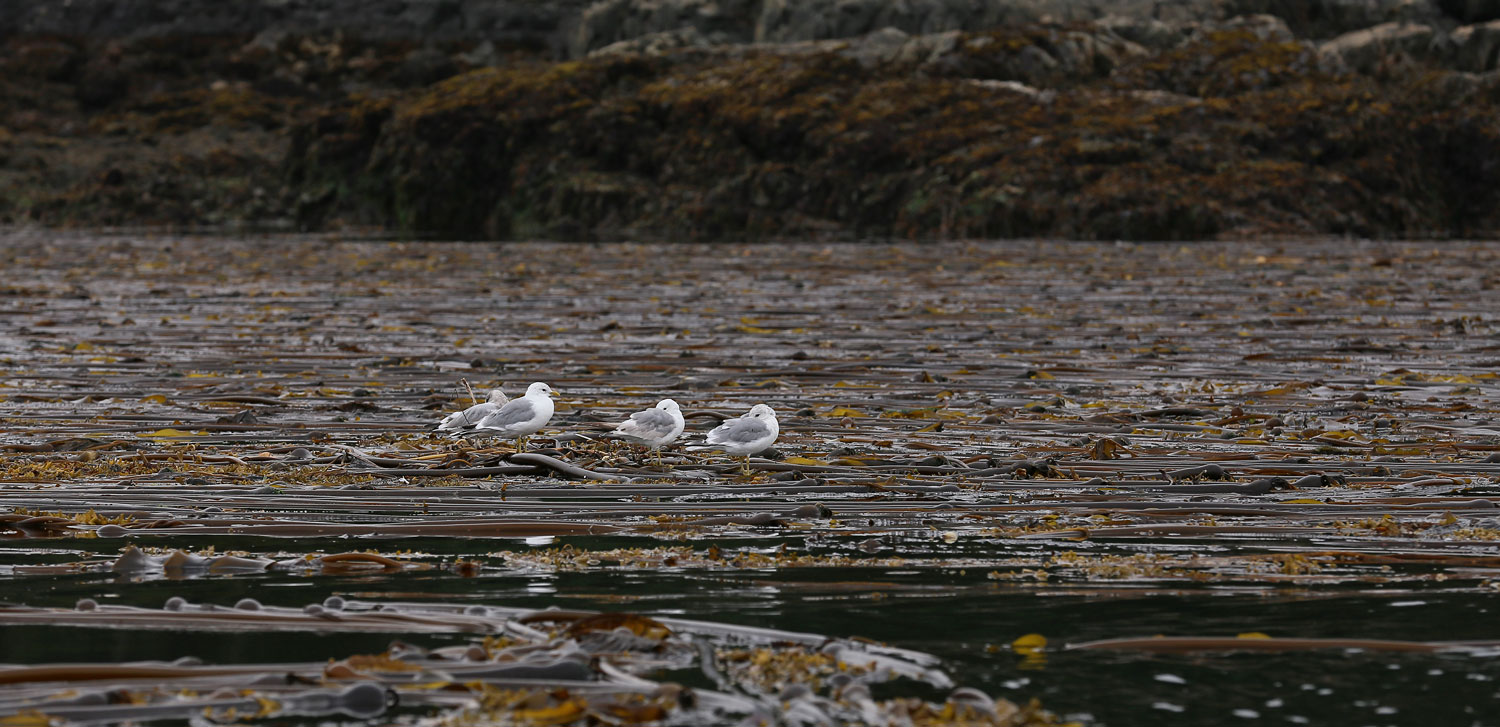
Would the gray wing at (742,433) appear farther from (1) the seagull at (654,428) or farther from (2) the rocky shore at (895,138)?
(2) the rocky shore at (895,138)

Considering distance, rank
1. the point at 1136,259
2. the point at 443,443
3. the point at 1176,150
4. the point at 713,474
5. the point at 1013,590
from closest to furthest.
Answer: the point at 1013,590 < the point at 713,474 < the point at 443,443 < the point at 1136,259 < the point at 1176,150

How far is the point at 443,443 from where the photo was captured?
815cm

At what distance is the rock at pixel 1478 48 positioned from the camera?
4691 cm

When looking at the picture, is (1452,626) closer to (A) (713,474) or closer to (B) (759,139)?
(A) (713,474)

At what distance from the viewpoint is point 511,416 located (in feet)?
25.2

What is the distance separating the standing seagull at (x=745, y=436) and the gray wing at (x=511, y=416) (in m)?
0.92

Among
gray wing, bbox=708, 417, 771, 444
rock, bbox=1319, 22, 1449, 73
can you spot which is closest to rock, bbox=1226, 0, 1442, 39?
rock, bbox=1319, 22, 1449, 73

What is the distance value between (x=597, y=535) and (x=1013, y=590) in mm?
1613

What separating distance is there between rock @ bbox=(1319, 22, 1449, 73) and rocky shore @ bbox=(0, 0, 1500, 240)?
0.38ft

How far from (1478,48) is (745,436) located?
4580 centimetres

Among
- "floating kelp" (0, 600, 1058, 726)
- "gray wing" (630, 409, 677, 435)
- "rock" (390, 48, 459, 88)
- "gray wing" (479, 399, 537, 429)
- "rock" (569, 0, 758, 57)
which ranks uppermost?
"rock" (569, 0, 758, 57)

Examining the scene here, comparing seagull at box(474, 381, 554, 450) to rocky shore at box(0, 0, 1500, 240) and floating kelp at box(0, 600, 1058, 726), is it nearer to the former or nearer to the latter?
floating kelp at box(0, 600, 1058, 726)

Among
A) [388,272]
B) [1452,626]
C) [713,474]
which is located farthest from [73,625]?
[388,272]

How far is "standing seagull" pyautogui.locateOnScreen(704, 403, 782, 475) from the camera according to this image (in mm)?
7207
